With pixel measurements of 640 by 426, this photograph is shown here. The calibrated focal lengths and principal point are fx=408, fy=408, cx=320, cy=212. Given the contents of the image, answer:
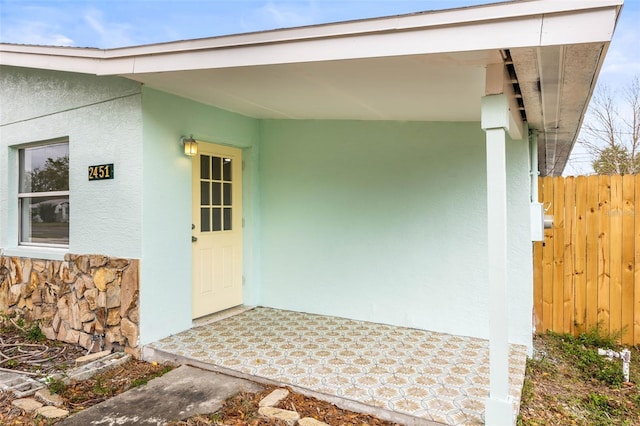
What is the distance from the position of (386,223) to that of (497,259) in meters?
2.17

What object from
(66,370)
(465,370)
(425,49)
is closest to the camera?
(425,49)

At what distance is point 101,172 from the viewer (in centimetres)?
421

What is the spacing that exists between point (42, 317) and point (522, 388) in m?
5.05

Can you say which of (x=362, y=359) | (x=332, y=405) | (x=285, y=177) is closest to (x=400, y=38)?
(x=332, y=405)

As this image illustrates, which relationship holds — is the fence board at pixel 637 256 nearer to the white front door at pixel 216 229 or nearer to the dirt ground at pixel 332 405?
the dirt ground at pixel 332 405

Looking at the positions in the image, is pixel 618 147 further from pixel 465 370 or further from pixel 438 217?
pixel 465 370

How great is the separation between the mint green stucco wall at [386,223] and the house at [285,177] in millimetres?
17

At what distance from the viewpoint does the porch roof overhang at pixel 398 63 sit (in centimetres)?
197

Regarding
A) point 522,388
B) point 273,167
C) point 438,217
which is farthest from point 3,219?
point 522,388

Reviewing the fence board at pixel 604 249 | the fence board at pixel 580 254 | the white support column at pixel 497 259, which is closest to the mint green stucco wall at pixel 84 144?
the white support column at pixel 497 259

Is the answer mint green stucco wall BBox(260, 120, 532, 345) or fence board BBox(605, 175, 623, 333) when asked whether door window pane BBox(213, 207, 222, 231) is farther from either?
fence board BBox(605, 175, 623, 333)

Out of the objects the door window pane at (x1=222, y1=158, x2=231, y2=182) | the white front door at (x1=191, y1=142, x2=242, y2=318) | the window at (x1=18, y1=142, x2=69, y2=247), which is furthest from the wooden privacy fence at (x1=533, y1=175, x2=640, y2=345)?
the window at (x1=18, y1=142, x2=69, y2=247)

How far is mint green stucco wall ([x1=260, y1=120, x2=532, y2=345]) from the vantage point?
13.6 ft

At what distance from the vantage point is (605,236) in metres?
4.30
